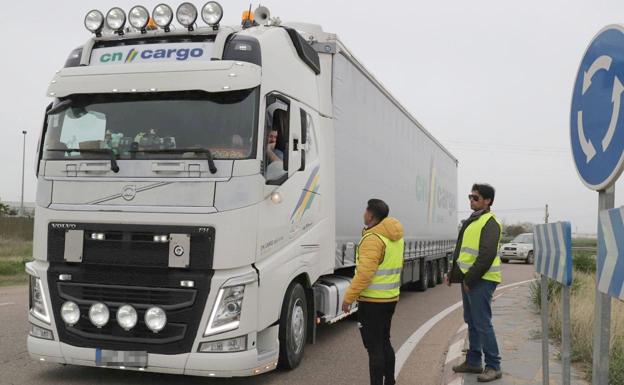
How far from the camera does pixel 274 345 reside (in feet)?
18.6

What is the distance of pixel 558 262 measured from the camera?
415 centimetres

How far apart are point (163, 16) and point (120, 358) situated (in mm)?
3289

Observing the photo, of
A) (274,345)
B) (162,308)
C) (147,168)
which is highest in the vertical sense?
(147,168)

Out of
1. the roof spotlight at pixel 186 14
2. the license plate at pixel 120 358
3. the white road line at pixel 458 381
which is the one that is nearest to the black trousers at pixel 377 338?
the white road line at pixel 458 381

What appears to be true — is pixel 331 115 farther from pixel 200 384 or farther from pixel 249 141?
pixel 200 384

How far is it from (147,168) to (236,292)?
1.32 meters

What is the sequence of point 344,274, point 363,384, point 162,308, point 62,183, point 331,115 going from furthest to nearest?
point 344,274 → point 331,115 → point 363,384 → point 62,183 → point 162,308

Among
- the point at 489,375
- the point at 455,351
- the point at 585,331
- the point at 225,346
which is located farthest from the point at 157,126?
the point at 585,331

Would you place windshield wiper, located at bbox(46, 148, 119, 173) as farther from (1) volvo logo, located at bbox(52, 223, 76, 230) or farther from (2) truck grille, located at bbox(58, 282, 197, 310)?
(2) truck grille, located at bbox(58, 282, 197, 310)

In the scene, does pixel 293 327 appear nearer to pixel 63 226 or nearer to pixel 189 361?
pixel 189 361

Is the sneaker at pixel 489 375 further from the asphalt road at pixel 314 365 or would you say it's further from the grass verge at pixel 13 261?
the grass verge at pixel 13 261

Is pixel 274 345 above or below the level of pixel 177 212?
→ below

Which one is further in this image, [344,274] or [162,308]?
[344,274]

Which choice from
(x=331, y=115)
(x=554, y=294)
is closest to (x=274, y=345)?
(x=331, y=115)
